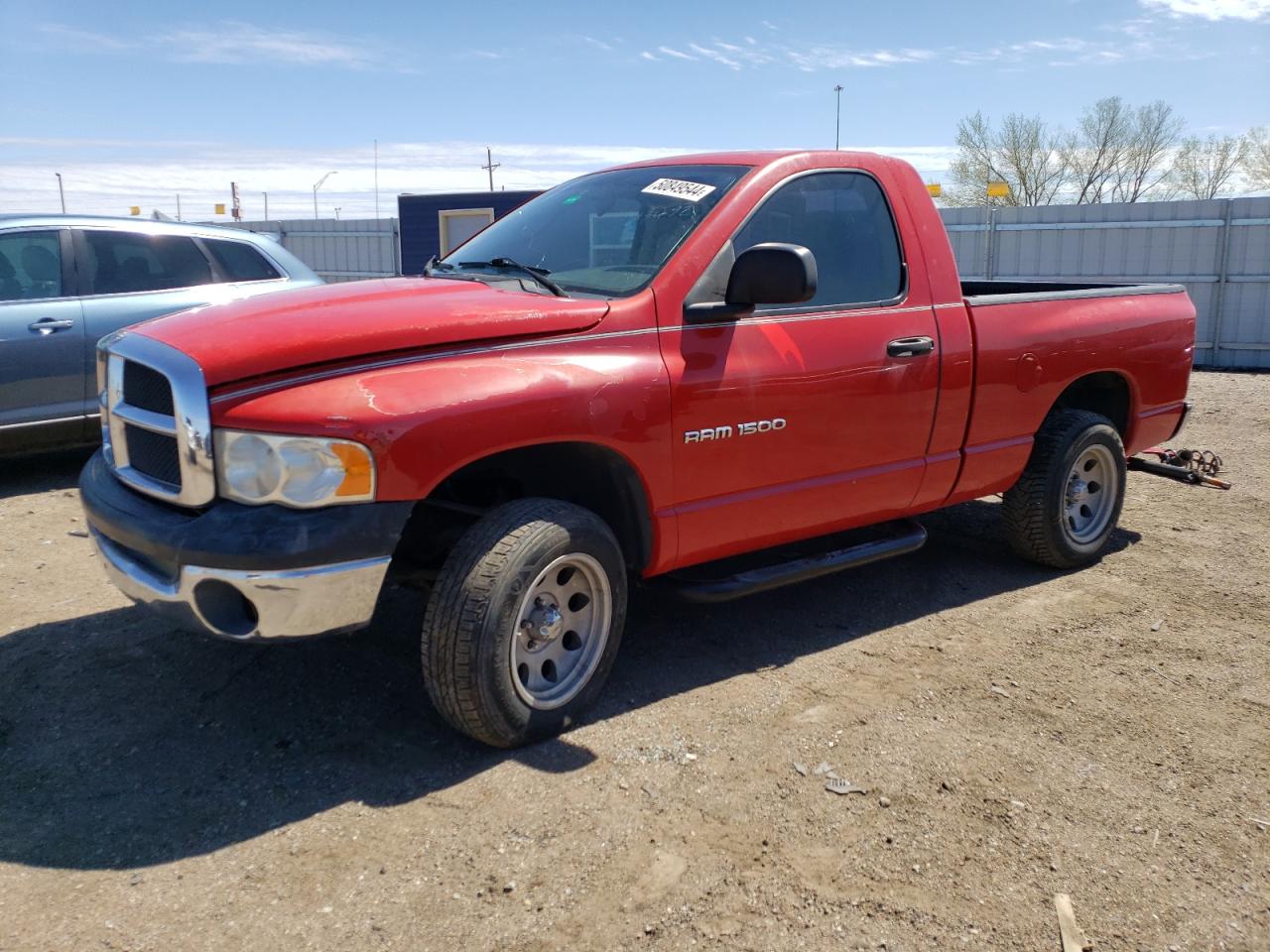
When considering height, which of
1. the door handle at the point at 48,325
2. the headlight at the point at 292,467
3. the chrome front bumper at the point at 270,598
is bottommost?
the chrome front bumper at the point at 270,598

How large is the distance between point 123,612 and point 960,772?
11.8 ft

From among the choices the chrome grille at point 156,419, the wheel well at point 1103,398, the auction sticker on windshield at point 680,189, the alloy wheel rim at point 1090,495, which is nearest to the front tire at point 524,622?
the chrome grille at point 156,419

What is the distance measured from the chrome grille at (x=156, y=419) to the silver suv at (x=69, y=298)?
3495 millimetres

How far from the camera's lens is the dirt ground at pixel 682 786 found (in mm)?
2773

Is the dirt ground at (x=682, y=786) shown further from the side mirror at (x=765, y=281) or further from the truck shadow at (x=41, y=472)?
the truck shadow at (x=41, y=472)

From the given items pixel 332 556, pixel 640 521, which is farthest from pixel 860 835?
pixel 332 556

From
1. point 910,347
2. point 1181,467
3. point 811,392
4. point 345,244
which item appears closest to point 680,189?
point 811,392

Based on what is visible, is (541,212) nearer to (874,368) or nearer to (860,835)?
(874,368)

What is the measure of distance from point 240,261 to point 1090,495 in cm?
596

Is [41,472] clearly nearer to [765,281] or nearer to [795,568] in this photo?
[795,568]

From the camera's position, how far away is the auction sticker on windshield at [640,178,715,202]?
4.19 meters

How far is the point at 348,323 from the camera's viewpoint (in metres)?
3.34

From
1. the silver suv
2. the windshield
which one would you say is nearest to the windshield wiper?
the windshield

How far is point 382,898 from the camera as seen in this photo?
283 centimetres
